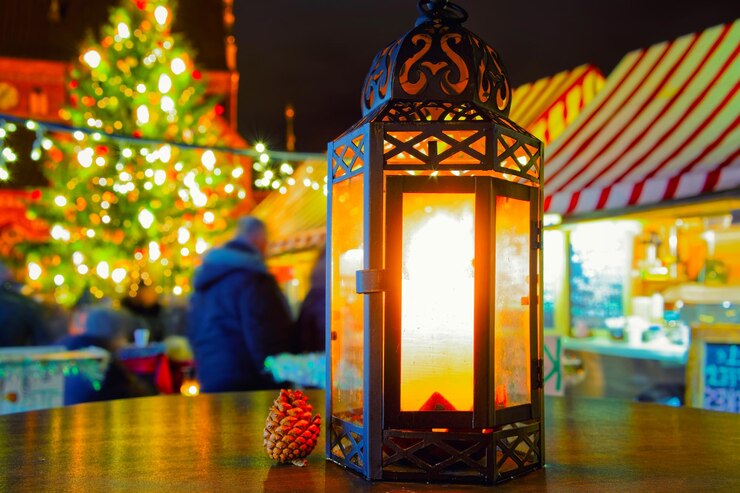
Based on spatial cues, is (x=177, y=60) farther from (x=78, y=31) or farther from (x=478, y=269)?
(x=78, y=31)

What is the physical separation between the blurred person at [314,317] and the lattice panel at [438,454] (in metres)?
3.51

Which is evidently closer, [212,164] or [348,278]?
[348,278]

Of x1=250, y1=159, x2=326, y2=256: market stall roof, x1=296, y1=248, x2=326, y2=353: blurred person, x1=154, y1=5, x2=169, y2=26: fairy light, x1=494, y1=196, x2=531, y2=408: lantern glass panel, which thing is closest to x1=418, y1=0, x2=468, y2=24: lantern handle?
x1=494, y1=196, x2=531, y2=408: lantern glass panel

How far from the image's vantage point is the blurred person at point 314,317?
5062mm

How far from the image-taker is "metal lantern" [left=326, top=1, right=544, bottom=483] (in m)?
1.49

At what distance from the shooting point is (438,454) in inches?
60.1

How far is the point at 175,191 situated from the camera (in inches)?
537

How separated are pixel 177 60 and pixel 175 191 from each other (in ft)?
8.25

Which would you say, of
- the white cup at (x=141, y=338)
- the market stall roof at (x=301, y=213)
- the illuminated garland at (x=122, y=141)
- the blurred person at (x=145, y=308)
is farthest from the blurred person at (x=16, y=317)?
the market stall roof at (x=301, y=213)

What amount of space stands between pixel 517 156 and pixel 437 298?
1.27 ft

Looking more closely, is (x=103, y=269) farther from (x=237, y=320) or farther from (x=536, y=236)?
(x=536, y=236)

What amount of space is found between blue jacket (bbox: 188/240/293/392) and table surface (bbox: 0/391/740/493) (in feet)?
6.69

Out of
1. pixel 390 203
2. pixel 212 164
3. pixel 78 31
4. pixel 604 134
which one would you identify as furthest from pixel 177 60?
pixel 78 31

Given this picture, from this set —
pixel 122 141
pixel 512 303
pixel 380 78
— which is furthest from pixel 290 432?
pixel 122 141
